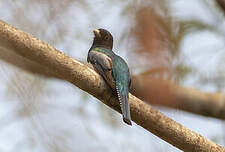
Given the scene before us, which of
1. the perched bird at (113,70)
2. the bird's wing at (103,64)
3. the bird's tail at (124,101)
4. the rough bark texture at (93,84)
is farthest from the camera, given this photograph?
the bird's wing at (103,64)

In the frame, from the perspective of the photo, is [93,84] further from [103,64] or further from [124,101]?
[103,64]

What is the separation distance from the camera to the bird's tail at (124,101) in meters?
3.34

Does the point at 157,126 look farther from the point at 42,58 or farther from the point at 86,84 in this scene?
the point at 42,58

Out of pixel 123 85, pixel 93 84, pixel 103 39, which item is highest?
pixel 93 84

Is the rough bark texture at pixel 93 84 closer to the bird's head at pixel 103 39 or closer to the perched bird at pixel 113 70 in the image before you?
the perched bird at pixel 113 70

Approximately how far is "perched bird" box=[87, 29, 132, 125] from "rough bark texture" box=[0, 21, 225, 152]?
0.30 feet

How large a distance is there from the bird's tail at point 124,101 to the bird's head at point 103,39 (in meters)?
1.33

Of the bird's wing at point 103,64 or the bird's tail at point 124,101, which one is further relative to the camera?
the bird's wing at point 103,64

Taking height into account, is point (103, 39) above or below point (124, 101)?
below

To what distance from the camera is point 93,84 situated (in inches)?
130

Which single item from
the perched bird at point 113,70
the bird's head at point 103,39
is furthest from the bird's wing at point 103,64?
the bird's head at point 103,39

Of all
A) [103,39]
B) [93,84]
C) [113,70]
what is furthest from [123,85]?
[103,39]

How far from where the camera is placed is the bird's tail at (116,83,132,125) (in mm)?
3344

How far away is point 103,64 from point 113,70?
11 cm
